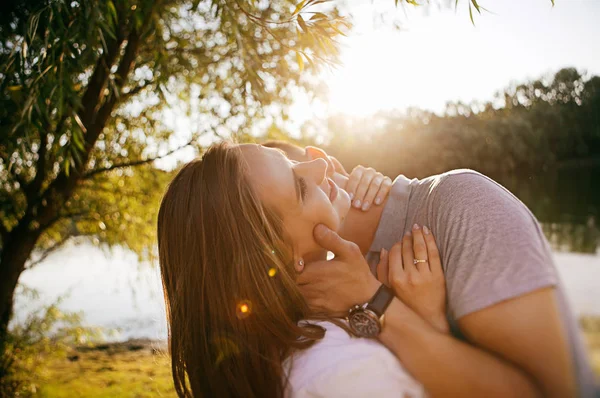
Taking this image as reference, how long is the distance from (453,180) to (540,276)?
23.7 inches

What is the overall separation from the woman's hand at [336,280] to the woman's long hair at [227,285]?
0.08m

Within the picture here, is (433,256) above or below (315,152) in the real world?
below

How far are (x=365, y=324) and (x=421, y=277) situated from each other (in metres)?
0.32

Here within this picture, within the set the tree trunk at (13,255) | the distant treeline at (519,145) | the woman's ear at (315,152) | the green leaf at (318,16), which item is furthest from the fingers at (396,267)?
the distant treeline at (519,145)

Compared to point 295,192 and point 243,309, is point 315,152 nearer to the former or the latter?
point 295,192

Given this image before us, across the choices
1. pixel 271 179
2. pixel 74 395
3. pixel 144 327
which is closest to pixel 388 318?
pixel 271 179

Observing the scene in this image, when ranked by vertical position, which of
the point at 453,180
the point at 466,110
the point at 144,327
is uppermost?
the point at 466,110


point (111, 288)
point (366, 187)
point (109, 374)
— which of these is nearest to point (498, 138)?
point (111, 288)

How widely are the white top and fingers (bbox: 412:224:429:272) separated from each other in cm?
39

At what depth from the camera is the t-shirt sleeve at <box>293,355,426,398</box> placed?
1.55 meters

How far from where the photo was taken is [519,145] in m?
25.4

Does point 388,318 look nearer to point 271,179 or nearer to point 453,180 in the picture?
point 453,180

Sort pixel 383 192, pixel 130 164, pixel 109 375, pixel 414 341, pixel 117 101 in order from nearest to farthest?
pixel 414 341 < pixel 383 192 < pixel 117 101 < pixel 130 164 < pixel 109 375

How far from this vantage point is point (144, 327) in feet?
36.2
